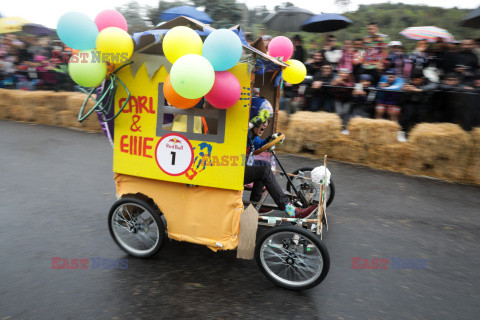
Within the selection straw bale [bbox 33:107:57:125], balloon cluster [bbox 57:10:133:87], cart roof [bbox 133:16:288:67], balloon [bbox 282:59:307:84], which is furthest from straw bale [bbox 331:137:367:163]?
straw bale [bbox 33:107:57:125]

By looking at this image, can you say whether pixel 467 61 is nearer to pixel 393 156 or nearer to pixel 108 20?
pixel 393 156

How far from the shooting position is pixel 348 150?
24.6 feet

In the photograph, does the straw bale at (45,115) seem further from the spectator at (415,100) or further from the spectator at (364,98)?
the spectator at (415,100)

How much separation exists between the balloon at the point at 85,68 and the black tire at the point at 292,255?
2.08m

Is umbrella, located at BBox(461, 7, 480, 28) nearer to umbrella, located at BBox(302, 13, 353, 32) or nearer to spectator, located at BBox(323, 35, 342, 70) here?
umbrella, located at BBox(302, 13, 353, 32)

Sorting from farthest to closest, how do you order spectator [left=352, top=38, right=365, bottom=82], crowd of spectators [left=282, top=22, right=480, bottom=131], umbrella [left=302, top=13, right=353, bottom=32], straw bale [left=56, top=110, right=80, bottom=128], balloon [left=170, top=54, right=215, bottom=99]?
straw bale [left=56, top=110, right=80, bottom=128], umbrella [left=302, top=13, right=353, bottom=32], spectator [left=352, top=38, right=365, bottom=82], crowd of spectators [left=282, top=22, right=480, bottom=131], balloon [left=170, top=54, right=215, bottom=99]

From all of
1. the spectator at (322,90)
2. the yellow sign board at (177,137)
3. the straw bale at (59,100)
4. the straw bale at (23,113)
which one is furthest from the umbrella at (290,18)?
the yellow sign board at (177,137)

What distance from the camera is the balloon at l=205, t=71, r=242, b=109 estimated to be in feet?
9.86

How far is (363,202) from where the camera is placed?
5.64 m

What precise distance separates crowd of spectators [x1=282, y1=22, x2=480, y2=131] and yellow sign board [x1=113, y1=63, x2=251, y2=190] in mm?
5565

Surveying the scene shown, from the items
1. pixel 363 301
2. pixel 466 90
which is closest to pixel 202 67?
pixel 363 301

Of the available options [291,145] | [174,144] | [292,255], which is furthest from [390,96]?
[174,144]

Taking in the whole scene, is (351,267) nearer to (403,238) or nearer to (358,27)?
(403,238)

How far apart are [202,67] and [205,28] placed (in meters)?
0.64
